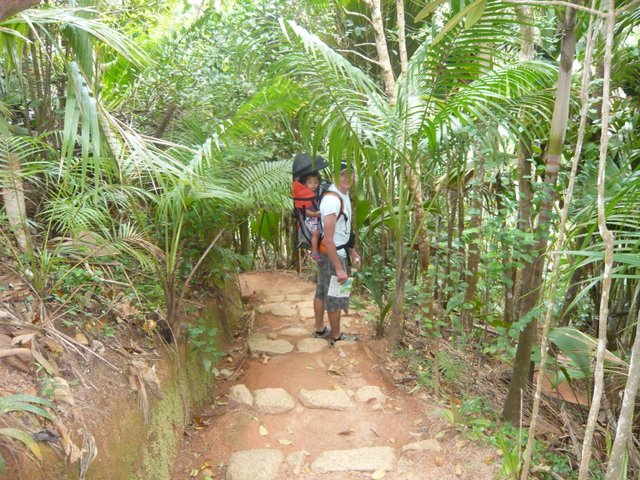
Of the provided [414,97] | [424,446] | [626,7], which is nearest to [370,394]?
[424,446]

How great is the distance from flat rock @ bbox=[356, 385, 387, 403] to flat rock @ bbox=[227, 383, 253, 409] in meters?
0.75

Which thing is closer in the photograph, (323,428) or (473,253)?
(323,428)

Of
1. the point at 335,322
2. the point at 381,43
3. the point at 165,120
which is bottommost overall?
the point at 335,322

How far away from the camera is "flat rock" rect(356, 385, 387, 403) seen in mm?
3689

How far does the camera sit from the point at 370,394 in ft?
12.3

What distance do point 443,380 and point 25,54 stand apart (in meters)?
3.74

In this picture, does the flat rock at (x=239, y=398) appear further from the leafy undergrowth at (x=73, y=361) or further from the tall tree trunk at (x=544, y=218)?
the tall tree trunk at (x=544, y=218)

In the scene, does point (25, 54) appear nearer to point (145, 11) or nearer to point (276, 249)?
point (145, 11)

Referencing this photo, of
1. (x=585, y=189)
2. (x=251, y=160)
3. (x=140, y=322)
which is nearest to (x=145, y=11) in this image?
(x=251, y=160)

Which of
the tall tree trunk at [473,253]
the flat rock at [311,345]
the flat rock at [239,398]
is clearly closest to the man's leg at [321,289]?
the flat rock at [311,345]

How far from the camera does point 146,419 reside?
A: 283cm

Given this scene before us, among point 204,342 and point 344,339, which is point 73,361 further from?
point 344,339

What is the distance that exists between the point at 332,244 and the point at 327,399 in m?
1.08

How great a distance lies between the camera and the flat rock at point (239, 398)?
11.9ft
